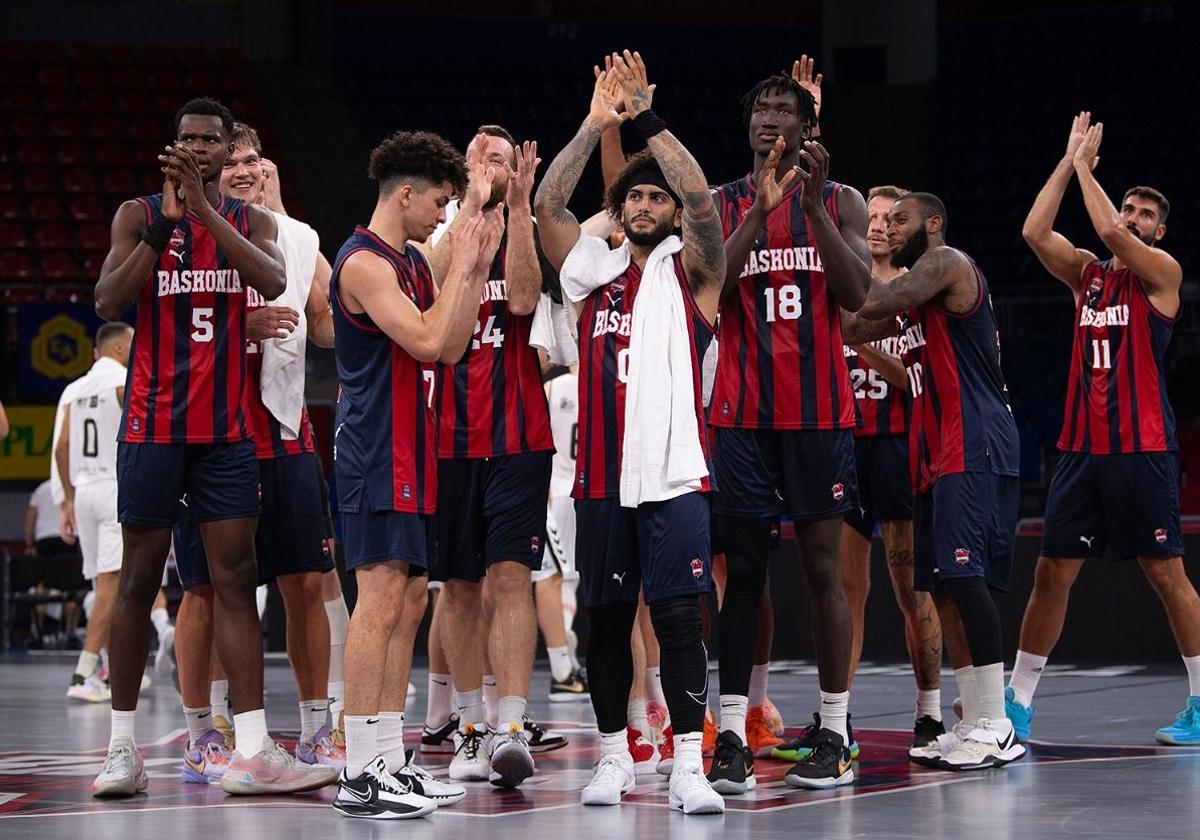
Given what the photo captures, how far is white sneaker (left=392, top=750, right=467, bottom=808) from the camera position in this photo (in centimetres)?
552

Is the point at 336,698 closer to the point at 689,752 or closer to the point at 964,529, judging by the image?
the point at 689,752

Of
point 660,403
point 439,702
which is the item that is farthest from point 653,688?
point 660,403

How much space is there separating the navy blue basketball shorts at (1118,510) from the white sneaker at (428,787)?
3034 mm

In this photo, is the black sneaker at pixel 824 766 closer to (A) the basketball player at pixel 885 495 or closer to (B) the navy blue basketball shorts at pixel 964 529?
Result: (B) the navy blue basketball shorts at pixel 964 529

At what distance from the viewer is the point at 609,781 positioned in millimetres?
5652

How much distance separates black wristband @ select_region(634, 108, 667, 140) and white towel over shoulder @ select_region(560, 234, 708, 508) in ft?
1.44

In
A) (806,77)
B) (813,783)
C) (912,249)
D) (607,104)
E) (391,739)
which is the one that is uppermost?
(806,77)

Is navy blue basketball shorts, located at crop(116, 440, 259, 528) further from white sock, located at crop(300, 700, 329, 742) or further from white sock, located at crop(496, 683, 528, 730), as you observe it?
white sock, located at crop(496, 683, 528, 730)

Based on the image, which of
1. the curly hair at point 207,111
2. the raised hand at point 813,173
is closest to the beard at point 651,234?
the raised hand at point 813,173

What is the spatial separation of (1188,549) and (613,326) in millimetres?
6727

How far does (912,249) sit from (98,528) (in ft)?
19.9

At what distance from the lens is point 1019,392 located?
18.1m

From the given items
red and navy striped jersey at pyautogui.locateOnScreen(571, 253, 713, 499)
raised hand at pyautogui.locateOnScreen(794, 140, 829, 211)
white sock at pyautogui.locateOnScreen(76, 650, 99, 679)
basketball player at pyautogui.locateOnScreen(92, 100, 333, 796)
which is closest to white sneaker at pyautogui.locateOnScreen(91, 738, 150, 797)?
basketball player at pyautogui.locateOnScreen(92, 100, 333, 796)

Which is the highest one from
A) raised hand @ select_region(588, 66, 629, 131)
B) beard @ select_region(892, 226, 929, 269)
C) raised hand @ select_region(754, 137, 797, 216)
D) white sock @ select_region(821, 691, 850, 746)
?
raised hand @ select_region(588, 66, 629, 131)
